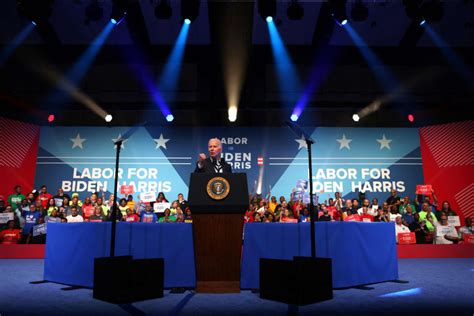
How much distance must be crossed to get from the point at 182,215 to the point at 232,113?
3.64 meters

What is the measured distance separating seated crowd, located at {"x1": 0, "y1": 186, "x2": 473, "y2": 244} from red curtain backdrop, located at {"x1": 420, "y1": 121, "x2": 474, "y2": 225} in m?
1.50

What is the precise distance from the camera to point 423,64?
32.4 ft

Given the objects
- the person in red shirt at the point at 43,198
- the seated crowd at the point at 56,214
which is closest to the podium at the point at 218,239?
the seated crowd at the point at 56,214

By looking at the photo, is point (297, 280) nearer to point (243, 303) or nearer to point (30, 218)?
point (243, 303)

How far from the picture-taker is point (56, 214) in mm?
8273

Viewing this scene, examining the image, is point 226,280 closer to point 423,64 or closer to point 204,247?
point 204,247

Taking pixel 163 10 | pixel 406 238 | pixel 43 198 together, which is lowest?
pixel 406 238

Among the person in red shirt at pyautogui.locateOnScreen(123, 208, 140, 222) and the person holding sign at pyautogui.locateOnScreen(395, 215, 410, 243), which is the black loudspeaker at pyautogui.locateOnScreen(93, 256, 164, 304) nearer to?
the person in red shirt at pyautogui.locateOnScreen(123, 208, 140, 222)

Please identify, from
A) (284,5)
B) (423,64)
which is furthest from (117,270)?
(423,64)

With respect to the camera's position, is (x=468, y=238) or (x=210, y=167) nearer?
(x=210, y=167)

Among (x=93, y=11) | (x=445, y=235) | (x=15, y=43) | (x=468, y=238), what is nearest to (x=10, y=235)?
(x=15, y=43)

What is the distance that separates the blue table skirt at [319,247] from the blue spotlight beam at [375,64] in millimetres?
7163

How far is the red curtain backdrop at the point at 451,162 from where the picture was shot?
11016mm

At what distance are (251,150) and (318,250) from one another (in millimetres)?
7833
